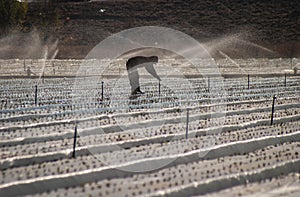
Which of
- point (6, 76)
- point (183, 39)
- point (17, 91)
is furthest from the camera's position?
point (183, 39)

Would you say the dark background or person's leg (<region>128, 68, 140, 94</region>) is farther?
the dark background

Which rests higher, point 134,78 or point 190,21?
point 190,21

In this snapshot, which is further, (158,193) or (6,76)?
(6,76)

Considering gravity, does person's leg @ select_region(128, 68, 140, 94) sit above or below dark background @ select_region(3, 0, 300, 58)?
below

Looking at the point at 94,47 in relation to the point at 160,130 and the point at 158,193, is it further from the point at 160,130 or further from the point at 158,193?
the point at 158,193

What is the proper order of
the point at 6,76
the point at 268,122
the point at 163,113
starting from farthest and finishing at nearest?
the point at 6,76 < the point at 163,113 < the point at 268,122

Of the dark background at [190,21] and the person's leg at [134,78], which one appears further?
the dark background at [190,21]

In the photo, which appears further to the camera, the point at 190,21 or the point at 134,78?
the point at 190,21

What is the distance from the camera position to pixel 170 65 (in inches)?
1320

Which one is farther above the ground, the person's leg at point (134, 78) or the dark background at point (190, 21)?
the dark background at point (190, 21)

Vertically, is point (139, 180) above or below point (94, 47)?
below

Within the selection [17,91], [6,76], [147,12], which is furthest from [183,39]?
[17,91]

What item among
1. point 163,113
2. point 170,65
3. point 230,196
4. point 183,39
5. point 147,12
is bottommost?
point 230,196

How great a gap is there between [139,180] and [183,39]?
50.6m
